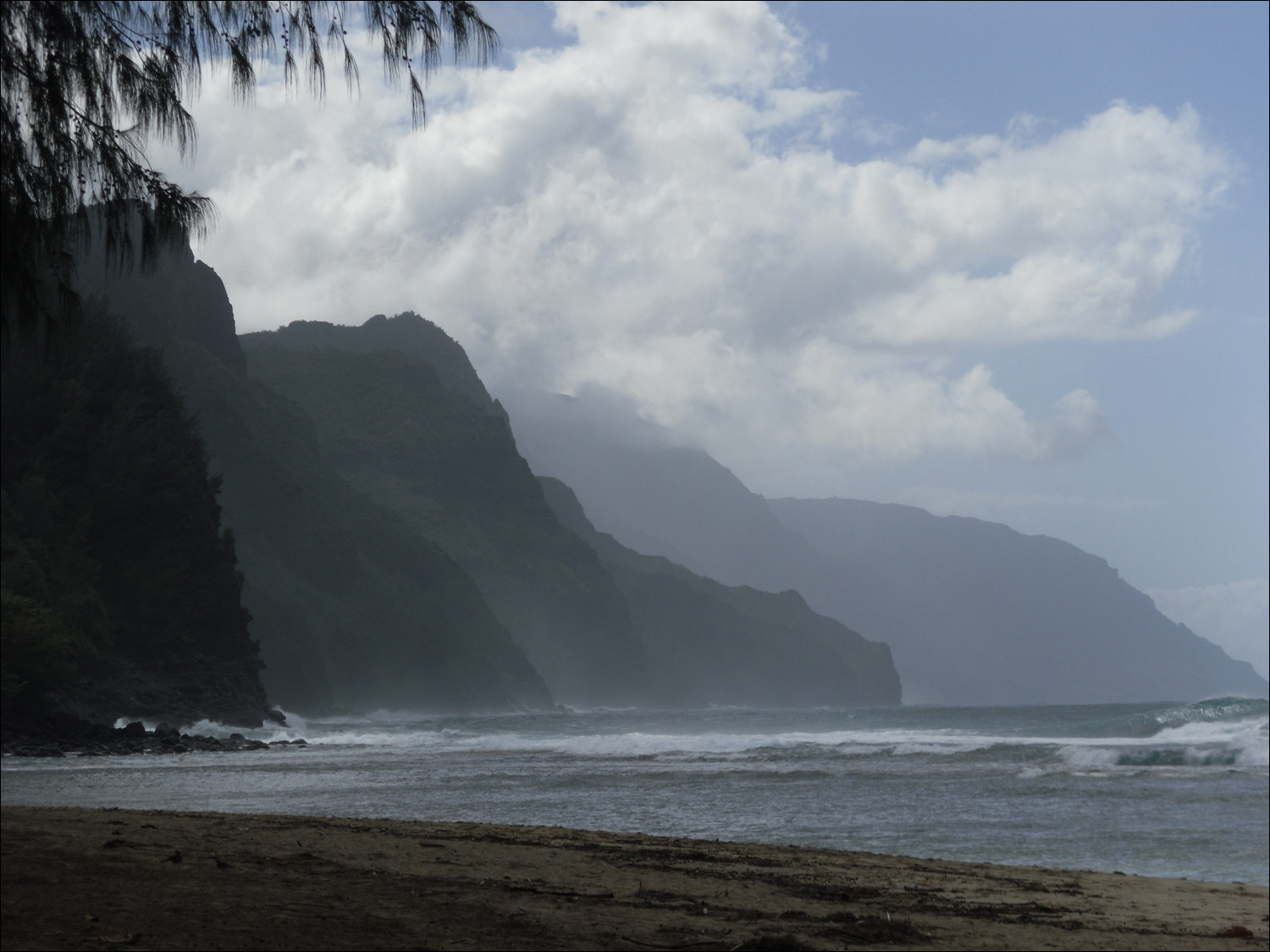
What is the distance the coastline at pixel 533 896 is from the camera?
5.53 meters

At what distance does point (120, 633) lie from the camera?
45.9 meters

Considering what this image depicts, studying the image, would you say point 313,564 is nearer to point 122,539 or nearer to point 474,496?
point 122,539

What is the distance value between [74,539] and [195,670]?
26.0 feet

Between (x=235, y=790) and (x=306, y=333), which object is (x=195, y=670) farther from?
(x=306, y=333)

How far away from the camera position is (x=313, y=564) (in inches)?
3263

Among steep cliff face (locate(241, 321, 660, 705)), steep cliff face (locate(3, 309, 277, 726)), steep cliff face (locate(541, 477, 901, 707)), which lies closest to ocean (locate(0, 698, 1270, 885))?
steep cliff face (locate(3, 309, 277, 726))

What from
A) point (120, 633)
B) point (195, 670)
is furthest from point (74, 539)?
point (195, 670)

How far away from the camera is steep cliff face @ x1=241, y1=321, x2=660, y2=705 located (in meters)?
119

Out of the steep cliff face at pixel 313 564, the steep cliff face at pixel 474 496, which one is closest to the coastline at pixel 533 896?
the steep cliff face at pixel 313 564

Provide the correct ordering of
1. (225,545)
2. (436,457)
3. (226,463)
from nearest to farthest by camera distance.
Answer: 1. (225,545)
2. (226,463)
3. (436,457)

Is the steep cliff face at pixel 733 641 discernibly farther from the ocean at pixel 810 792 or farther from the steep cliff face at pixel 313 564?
the ocean at pixel 810 792

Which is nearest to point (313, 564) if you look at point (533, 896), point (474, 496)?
point (474, 496)

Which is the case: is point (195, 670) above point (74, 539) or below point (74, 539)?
below

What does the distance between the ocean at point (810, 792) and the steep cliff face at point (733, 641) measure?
108530mm
